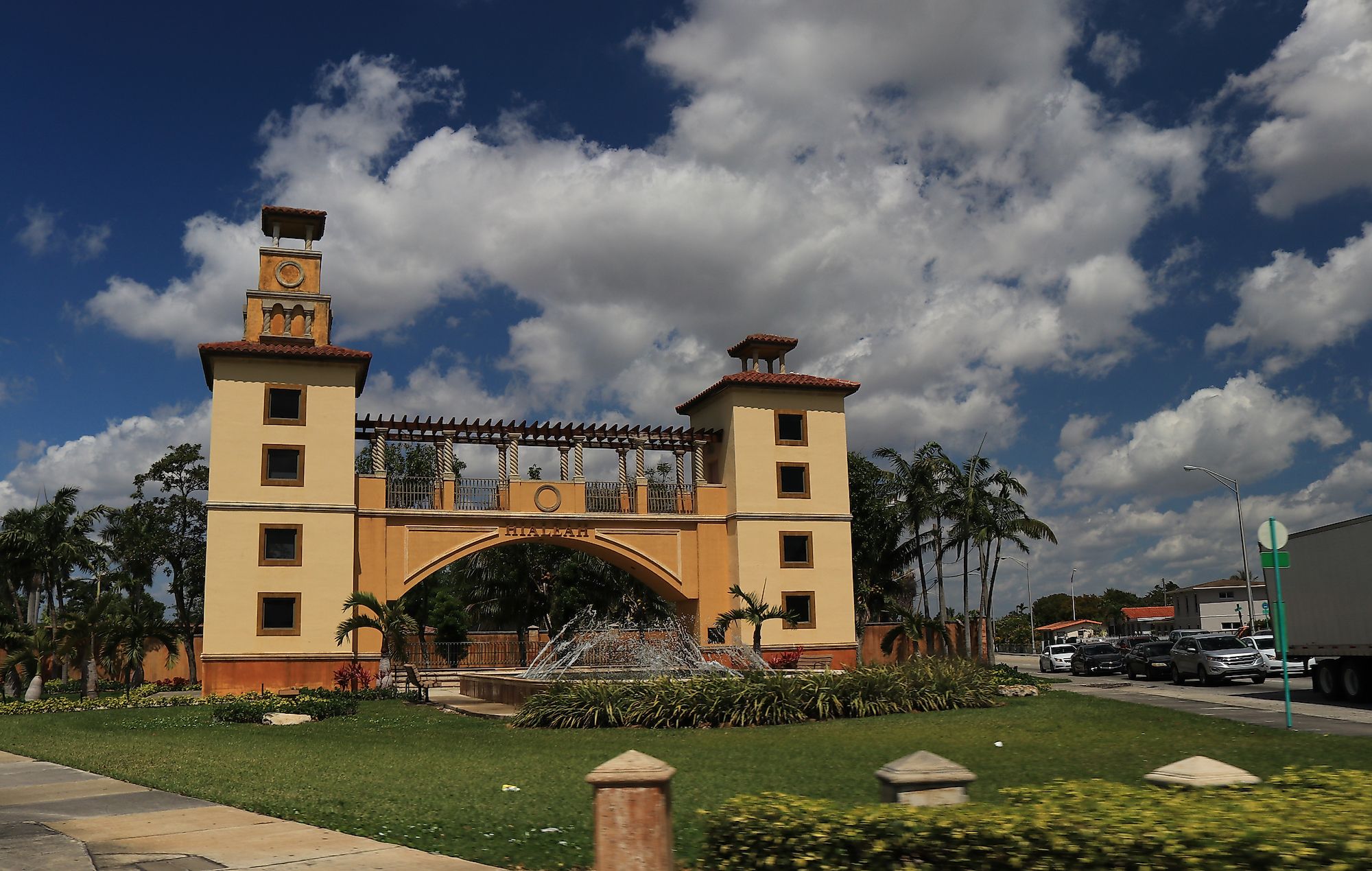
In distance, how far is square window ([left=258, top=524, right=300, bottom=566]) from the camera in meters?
34.7

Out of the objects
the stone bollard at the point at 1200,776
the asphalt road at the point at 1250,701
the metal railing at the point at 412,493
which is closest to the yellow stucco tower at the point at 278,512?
the metal railing at the point at 412,493

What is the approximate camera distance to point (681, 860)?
321 inches

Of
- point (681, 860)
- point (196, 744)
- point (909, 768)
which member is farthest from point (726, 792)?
point (196, 744)

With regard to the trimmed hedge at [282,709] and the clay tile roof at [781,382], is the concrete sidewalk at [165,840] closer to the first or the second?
the trimmed hedge at [282,709]

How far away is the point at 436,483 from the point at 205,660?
903 cm

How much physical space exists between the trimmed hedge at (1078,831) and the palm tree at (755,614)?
27515 millimetres

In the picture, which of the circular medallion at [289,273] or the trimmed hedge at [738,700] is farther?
the circular medallion at [289,273]

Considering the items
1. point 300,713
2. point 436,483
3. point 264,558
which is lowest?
point 300,713

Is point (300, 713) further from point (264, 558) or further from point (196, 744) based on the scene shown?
point (264, 558)

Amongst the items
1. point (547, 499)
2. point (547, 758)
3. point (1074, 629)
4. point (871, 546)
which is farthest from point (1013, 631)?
point (547, 758)

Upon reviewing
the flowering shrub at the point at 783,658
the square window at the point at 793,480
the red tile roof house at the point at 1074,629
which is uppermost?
the square window at the point at 793,480

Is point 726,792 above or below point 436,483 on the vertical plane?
below

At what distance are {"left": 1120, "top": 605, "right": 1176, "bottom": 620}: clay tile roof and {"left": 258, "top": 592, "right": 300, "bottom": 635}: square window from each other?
105m

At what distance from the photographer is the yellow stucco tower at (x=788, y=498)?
131 feet
